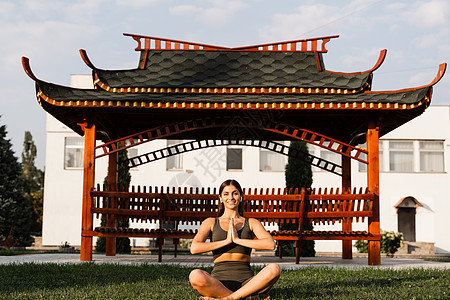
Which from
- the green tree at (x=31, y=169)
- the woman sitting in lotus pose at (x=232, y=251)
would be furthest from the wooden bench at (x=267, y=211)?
the green tree at (x=31, y=169)

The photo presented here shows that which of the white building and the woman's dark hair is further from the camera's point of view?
the white building

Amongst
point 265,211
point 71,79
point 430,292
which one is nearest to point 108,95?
point 265,211

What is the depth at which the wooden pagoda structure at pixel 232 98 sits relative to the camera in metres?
A: 11.4

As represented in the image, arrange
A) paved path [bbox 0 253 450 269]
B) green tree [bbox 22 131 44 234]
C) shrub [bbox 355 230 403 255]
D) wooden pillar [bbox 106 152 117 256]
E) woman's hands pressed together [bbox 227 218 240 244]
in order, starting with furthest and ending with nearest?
green tree [bbox 22 131 44 234] < shrub [bbox 355 230 403 255] < wooden pillar [bbox 106 152 117 256] < paved path [bbox 0 253 450 269] < woman's hands pressed together [bbox 227 218 240 244]

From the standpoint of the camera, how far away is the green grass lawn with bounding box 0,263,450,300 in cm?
667

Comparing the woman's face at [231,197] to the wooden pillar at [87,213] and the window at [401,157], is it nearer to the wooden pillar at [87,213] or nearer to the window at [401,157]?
the wooden pillar at [87,213]

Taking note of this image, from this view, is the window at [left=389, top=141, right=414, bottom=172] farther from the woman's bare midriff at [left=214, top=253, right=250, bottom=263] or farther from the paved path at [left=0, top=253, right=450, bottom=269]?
the woman's bare midriff at [left=214, top=253, right=250, bottom=263]

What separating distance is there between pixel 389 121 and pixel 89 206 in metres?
7.24

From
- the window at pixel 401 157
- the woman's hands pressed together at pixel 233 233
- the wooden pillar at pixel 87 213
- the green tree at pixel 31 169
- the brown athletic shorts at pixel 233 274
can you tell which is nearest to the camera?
the woman's hands pressed together at pixel 233 233

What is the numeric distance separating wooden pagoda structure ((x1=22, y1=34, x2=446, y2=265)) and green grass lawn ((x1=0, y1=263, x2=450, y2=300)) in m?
2.34

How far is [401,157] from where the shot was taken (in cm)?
2825

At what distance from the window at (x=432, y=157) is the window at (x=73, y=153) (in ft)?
60.2

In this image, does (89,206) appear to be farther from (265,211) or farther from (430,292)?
(430,292)

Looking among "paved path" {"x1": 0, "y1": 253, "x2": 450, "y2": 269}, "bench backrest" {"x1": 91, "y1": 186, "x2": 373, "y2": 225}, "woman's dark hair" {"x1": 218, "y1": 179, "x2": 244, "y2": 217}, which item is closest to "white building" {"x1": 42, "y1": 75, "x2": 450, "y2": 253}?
"paved path" {"x1": 0, "y1": 253, "x2": 450, "y2": 269}
